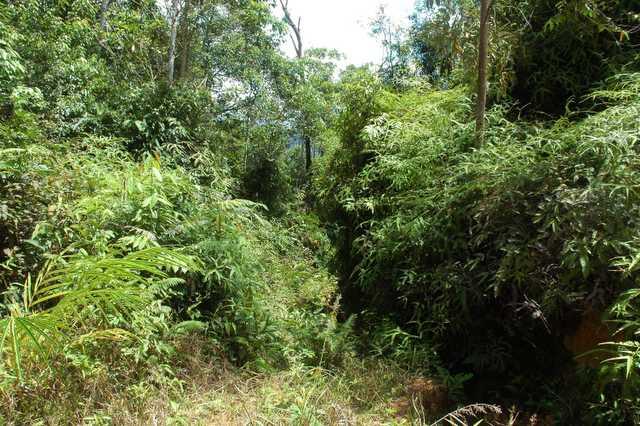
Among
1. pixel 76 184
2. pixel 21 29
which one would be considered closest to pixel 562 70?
pixel 76 184

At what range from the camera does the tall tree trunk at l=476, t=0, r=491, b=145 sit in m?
3.70

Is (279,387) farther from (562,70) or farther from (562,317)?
(562,70)

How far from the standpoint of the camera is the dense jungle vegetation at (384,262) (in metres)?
2.32

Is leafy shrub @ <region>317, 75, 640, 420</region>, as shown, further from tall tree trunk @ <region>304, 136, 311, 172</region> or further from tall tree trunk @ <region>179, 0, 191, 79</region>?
tall tree trunk @ <region>304, 136, 311, 172</region>

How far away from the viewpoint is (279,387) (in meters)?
2.72

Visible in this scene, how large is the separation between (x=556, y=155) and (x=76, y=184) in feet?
11.0

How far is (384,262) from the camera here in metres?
4.00

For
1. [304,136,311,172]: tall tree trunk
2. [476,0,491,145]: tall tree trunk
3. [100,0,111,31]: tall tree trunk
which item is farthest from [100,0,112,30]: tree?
[476,0,491,145]: tall tree trunk

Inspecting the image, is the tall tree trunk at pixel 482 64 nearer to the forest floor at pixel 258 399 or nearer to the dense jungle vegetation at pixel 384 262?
the dense jungle vegetation at pixel 384 262

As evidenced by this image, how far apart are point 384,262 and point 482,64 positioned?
1.76 metres

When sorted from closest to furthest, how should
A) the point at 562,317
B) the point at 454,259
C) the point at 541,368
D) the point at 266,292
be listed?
the point at 562,317 < the point at 541,368 < the point at 454,259 < the point at 266,292

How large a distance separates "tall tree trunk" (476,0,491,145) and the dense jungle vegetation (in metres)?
0.02

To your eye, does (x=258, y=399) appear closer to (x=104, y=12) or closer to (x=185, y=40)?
(x=104, y=12)

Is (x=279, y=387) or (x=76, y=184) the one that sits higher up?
(x=76, y=184)
